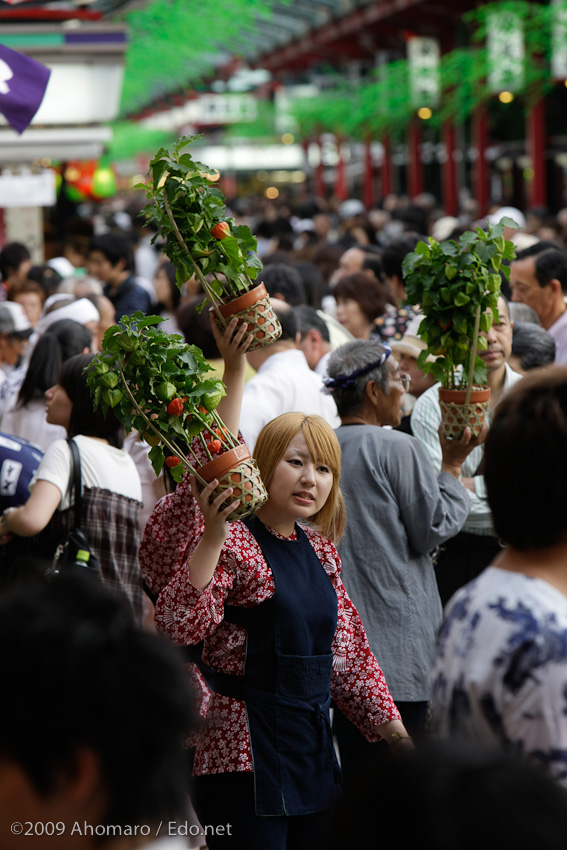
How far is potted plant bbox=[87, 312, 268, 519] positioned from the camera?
308 centimetres

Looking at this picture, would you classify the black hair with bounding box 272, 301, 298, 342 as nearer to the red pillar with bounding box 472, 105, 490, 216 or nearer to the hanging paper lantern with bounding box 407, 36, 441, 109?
the hanging paper lantern with bounding box 407, 36, 441, 109

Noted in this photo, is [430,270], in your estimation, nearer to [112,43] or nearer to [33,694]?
[33,694]

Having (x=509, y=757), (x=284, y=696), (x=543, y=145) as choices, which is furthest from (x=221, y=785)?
(x=543, y=145)

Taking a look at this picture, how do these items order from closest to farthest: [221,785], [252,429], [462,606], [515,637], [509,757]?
[509,757] → [515,637] → [462,606] → [221,785] → [252,429]

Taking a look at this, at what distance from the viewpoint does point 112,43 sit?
11.1 metres

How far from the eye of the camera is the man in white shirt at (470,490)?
14.0ft

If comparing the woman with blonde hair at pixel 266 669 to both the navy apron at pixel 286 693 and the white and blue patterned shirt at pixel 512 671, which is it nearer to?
the navy apron at pixel 286 693

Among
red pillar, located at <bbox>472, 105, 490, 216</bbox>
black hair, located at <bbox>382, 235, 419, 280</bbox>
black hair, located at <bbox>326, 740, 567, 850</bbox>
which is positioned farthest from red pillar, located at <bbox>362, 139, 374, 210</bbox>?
black hair, located at <bbox>326, 740, 567, 850</bbox>

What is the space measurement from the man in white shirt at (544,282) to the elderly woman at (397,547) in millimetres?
2810

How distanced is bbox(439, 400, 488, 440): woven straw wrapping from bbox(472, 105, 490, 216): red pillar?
64.2 ft


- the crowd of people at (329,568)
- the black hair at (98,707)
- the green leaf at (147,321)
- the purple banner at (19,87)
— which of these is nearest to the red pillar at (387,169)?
the purple banner at (19,87)

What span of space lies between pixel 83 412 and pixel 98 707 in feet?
9.56

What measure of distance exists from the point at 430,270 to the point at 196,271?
965 millimetres

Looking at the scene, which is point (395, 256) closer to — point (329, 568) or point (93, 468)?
point (93, 468)
